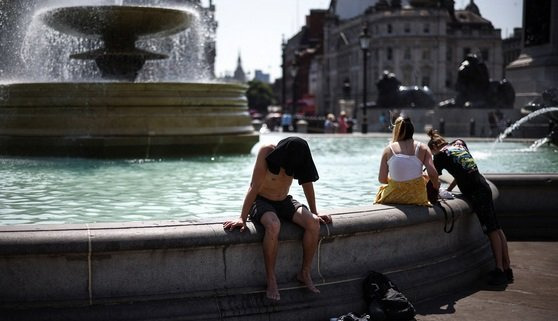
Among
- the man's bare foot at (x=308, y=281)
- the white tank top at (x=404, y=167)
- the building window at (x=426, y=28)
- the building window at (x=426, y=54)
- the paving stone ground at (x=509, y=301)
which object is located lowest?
the paving stone ground at (x=509, y=301)

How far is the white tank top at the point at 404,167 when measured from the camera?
7.07 m

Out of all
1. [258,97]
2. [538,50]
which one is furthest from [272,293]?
[258,97]

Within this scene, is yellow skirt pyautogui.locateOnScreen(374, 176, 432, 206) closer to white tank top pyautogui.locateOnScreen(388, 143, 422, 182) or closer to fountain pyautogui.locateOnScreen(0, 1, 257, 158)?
white tank top pyautogui.locateOnScreen(388, 143, 422, 182)

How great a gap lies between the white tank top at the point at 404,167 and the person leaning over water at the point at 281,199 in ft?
4.18

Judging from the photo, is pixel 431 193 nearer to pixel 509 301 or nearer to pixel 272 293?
pixel 509 301

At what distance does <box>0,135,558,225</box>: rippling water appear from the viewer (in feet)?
25.9

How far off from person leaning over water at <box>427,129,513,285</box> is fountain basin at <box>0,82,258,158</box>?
691 cm

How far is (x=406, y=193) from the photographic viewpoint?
22.9ft

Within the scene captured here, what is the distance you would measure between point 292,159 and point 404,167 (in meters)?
1.60

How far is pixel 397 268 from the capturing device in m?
6.62

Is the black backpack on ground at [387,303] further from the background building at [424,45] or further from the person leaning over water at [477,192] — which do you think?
the background building at [424,45]

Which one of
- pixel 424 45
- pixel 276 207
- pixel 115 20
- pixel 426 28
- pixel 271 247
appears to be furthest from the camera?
pixel 424 45

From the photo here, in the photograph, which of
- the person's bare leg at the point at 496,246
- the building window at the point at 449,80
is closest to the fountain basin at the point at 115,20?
the person's bare leg at the point at 496,246

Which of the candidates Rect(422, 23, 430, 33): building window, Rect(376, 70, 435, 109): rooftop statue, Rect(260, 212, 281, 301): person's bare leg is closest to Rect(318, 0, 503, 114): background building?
Rect(422, 23, 430, 33): building window
